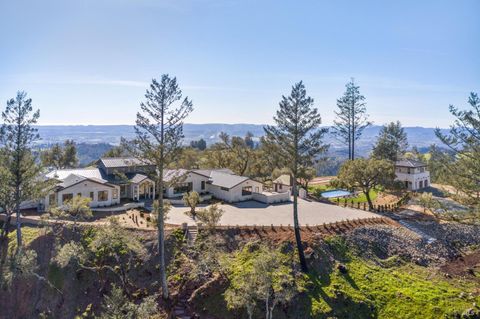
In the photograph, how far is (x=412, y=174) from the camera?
1656 inches

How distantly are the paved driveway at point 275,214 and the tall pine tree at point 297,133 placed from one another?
586cm

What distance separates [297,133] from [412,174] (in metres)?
28.4

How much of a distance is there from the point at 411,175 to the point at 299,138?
28205 mm

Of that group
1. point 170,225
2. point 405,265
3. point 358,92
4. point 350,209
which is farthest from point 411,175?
point 170,225

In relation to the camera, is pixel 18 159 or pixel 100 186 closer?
pixel 18 159

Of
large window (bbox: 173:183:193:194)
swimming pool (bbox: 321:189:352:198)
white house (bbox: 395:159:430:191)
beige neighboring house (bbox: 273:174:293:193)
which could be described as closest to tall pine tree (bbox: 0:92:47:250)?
large window (bbox: 173:183:193:194)

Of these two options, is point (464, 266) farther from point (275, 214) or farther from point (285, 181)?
point (285, 181)

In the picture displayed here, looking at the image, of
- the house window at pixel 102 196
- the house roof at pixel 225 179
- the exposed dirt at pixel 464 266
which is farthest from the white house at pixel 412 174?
the house window at pixel 102 196

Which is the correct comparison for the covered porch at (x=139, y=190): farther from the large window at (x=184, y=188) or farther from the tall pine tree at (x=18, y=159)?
the tall pine tree at (x=18, y=159)

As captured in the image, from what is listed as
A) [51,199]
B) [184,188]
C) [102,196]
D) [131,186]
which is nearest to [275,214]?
[184,188]

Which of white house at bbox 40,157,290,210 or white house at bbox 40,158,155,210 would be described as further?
white house at bbox 40,157,290,210

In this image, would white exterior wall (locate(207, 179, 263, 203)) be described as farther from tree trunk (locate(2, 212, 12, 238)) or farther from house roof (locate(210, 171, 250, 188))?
tree trunk (locate(2, 212, 12, 238))

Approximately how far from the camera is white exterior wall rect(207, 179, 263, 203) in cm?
3434

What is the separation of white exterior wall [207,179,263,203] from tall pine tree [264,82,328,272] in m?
13.8
